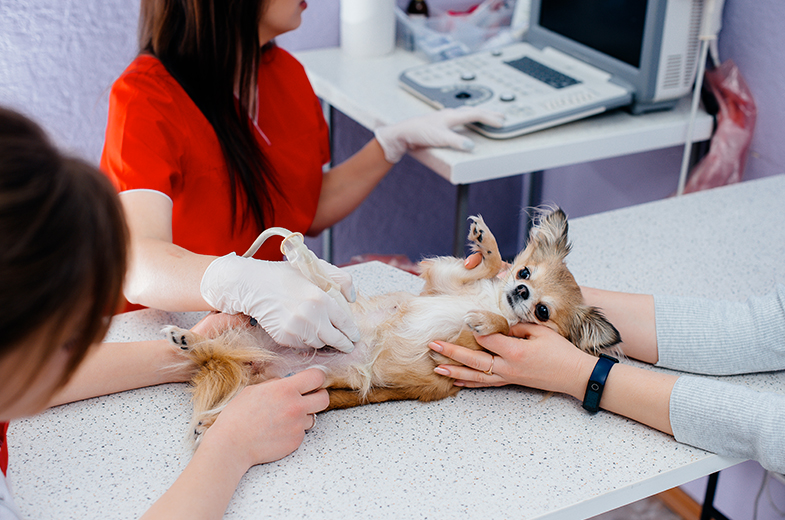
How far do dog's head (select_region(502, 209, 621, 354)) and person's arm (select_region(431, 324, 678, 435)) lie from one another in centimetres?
9

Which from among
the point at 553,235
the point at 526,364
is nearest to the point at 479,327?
the point at 526,364

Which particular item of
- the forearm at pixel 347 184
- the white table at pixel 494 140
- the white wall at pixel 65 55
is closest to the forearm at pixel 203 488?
the white table at pixel 494 140

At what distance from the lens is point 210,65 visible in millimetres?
1301

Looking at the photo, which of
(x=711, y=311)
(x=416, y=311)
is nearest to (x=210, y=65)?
(x=416, y=311)

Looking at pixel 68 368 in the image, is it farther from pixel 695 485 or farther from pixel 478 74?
pixel 695 485

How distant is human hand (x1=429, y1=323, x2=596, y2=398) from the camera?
0.91 meters

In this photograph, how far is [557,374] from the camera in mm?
910

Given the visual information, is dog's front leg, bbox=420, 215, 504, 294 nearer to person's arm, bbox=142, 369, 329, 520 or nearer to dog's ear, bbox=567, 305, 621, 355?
dog's ear, bbox=567, 305, 621, 355

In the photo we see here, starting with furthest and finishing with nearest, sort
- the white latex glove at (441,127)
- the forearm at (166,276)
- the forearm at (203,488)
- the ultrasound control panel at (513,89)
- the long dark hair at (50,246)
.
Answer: the ultrasound control panel at (513,89) < the white latex glove at (441,127) < the forearm at (166,276) < the forearm at (203,488) < the long dark hair at (50,246)

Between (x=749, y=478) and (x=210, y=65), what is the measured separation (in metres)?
1.94

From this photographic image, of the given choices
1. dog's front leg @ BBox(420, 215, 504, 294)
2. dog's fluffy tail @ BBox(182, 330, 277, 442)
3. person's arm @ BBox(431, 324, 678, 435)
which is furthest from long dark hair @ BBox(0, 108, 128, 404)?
dog's front leg @ BBox(420, 215, 504, 294)

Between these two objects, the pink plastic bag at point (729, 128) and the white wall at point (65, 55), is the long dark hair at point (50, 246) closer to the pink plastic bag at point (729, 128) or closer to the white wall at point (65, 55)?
the white wall at point (65, 55)

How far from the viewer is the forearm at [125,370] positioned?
35.0 inches

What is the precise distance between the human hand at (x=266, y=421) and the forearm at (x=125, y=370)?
0.50 ft
